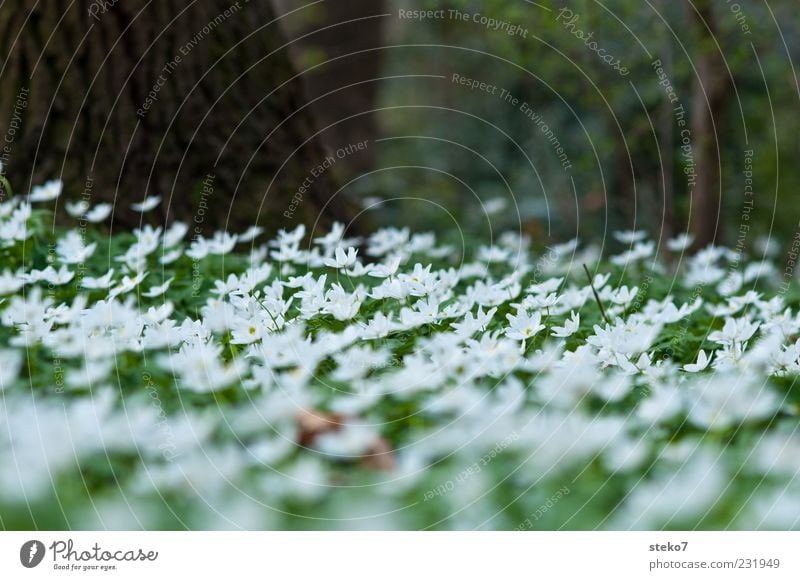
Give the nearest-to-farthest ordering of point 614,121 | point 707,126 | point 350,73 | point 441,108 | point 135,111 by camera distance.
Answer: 1. point 135,111
2. point 441,108
3. point 707,126
4. point 614,121
5. point 350,73

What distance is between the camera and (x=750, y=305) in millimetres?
2959

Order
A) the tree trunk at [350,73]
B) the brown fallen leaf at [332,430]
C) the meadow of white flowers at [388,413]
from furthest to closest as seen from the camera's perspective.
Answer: the tree trunk at [350,73] → the brown fallen leaf at [332,430] → the meadow of white flowers at [388,413]

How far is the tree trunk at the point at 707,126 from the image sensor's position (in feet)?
19.7

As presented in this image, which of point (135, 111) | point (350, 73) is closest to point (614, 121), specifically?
point (350, 73)

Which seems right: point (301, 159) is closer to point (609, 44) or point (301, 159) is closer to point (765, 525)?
point (765, 525)

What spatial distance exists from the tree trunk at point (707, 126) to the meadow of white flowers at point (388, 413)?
366cm

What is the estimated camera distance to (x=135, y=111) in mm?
3725
